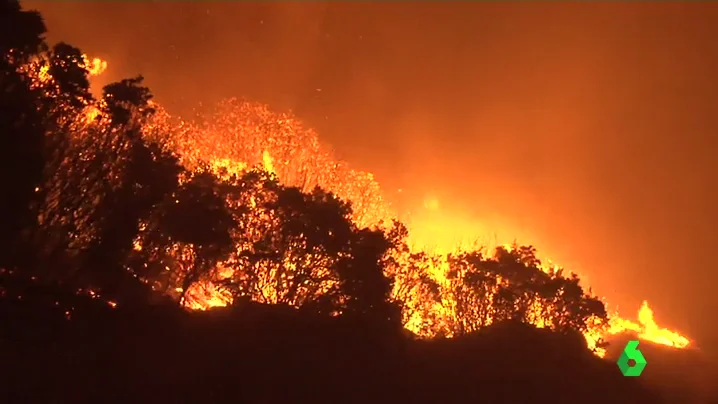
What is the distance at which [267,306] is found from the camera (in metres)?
43.0

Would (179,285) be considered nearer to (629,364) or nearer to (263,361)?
(263,361)

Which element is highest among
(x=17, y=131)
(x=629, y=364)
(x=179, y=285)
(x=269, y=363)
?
(x=629, y=364)

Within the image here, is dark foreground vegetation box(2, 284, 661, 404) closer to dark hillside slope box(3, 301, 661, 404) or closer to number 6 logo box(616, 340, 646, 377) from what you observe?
dark hillside slope box(3, 301, 661, 404)

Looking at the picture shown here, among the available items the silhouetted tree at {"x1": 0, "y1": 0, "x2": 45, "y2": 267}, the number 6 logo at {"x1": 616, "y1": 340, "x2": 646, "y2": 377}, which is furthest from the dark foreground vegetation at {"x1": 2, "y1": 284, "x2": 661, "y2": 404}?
the number 6 logo at {"x1": 616, "y1": 340, "x2": 646, "y2": 377}

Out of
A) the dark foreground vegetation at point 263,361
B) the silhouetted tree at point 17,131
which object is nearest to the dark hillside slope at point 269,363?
the dark foreground vegetation at point 263,361

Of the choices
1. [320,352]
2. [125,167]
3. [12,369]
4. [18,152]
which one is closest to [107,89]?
[125,167]

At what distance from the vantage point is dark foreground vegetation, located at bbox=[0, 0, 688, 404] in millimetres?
29766

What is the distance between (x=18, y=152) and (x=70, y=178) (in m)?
6.27

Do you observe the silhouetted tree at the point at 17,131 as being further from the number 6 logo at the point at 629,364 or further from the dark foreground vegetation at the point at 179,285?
the number 6 logo at the point at 629,364

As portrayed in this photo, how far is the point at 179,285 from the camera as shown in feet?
141

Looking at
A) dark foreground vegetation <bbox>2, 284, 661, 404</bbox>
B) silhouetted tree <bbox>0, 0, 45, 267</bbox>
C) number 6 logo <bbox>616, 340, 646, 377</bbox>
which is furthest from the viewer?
number 6 logo <bbox>616, 340, 646, 377</bbox>

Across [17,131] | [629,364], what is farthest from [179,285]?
[629,364]

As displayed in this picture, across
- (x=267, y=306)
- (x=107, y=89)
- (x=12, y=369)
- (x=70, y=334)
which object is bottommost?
(x=12, y=369)

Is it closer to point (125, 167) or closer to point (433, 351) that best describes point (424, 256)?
point (433, 351)
